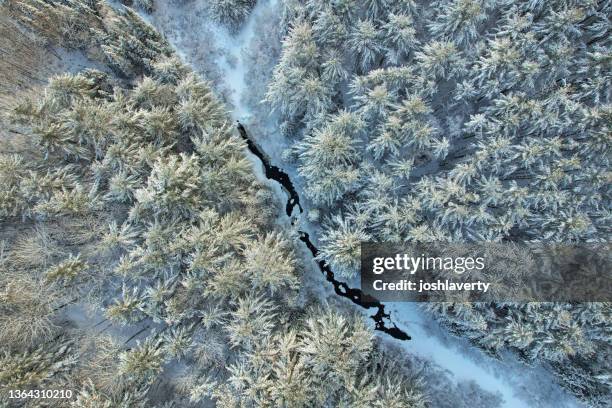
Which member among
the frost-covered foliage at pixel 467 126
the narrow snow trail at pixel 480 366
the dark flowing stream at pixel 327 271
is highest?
the frost-covered foliage at pixel 467 126

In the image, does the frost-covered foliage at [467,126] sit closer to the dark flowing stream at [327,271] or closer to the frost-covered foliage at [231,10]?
the dark flowing stream at [327,271]

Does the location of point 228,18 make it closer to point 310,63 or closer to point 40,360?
point 310,63

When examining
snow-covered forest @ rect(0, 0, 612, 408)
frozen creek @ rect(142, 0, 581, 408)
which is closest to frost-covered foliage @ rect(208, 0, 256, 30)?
frozen creek @ rect(142, 0, 581, 408)

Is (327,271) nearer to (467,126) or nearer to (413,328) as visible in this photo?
(413,328)

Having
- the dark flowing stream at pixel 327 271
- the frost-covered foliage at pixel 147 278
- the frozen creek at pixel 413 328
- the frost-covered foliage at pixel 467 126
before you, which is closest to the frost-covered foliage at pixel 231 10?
the frozen creek at pixel 413 328

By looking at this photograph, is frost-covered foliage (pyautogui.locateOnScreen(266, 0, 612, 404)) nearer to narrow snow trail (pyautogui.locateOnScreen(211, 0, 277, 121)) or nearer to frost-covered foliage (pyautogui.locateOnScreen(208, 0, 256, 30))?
frost-covered foliage (pyautogui.locateOnScreen(208, 0, 256, 30))

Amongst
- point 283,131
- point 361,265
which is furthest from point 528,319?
point 283,131

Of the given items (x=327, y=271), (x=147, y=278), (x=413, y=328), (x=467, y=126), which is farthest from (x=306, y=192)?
(x=413, y=328)
